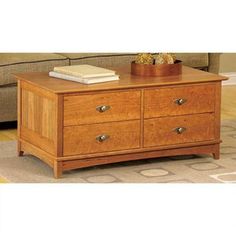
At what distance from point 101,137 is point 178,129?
0.39 meters

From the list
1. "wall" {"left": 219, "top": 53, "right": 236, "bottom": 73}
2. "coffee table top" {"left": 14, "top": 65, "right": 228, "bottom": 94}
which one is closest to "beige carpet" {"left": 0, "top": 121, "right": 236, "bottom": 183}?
"coffee table top" {"left": 14, "top": 65, "right": 228, "bottom": 94}

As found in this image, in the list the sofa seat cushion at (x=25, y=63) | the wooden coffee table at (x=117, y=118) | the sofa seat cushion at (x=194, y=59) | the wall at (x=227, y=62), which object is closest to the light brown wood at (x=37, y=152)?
the wooden coffee table at (x=117, y=118)

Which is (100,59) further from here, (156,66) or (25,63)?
(156,66)

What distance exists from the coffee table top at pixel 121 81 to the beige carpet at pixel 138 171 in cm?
38

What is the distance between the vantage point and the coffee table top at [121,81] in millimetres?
2826

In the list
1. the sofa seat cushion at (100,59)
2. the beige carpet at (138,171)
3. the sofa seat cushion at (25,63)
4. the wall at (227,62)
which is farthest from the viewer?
the wall at (227,62)

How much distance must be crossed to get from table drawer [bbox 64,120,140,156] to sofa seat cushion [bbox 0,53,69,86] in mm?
877

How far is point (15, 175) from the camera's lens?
2.92m

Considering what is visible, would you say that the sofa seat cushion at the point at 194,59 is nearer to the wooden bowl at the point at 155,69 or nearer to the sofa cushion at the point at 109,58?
the sofa cushion at the point at 109,58
